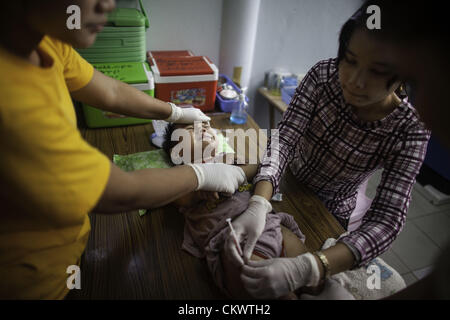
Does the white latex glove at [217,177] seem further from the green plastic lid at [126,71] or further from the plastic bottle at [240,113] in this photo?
the green plastic lid at [126,71]

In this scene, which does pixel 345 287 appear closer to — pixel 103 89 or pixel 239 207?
pixel 239 207

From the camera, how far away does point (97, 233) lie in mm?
1140

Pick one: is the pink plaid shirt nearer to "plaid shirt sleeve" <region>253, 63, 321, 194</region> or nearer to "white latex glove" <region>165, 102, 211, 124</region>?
"plaid shirt sleeve" <region>253, 63, 321, 194</region>

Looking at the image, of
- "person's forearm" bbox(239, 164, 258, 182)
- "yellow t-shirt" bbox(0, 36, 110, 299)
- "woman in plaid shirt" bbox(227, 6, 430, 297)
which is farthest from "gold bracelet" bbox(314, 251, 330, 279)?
"yellow t-shirt" bbox(0, 36, 110, 299)

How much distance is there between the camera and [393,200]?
1080 mm

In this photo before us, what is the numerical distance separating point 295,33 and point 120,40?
1.63 metres

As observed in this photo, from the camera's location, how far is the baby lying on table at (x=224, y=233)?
0.99m

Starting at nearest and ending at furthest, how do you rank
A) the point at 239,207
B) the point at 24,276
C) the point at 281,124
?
the point at 24,276 < the point at 239,207 < the point at 281,124

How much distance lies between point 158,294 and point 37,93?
29.1 inches

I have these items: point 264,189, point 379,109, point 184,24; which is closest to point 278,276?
point 264,189

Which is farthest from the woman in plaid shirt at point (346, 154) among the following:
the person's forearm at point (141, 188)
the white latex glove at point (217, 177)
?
the person's forearm at point (141, 188)
